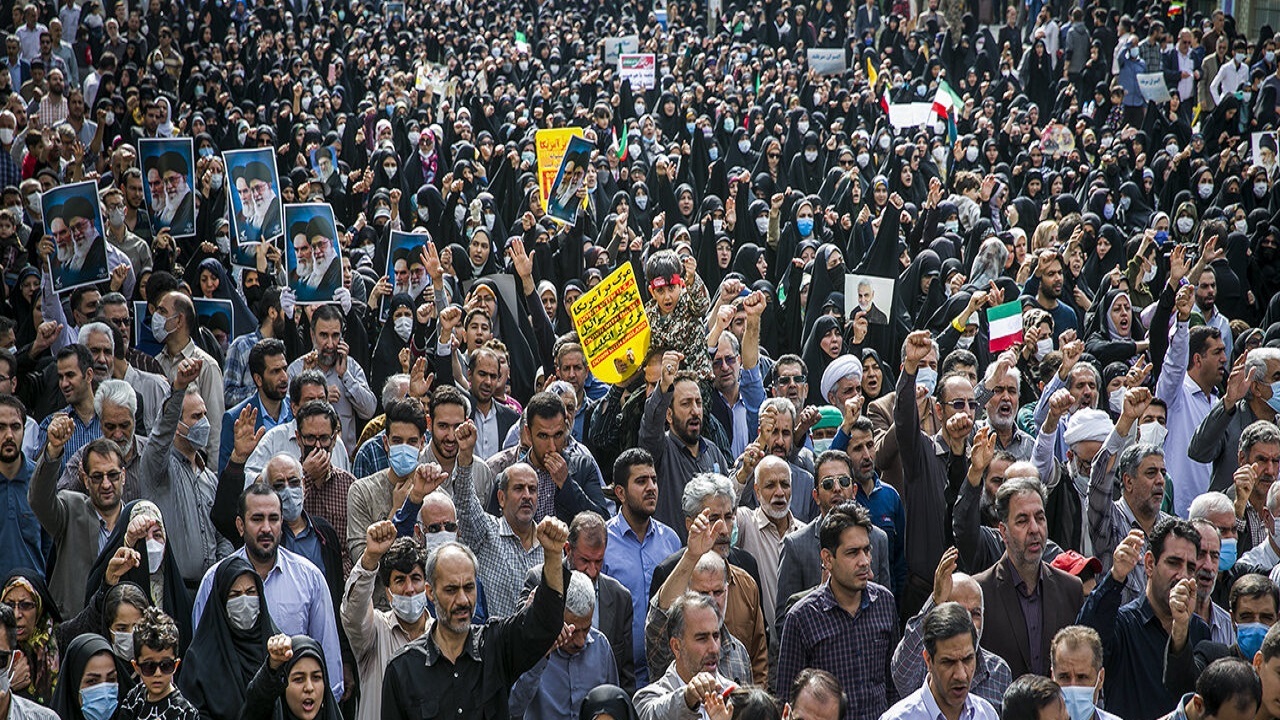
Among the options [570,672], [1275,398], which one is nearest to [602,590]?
[570,672]

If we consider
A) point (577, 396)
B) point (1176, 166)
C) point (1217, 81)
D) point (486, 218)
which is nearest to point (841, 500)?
point (577, 396)

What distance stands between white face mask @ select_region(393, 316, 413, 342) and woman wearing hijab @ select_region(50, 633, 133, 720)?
442cm

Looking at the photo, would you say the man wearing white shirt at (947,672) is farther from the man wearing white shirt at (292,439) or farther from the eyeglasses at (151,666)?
the man wearing white shirt at (292,439)

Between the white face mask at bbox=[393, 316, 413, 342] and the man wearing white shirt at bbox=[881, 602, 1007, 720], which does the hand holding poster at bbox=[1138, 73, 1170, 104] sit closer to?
the white face mask at bbox=[393, 316, 413, 342]

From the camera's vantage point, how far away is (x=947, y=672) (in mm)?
5023

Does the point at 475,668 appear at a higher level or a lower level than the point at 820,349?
higher

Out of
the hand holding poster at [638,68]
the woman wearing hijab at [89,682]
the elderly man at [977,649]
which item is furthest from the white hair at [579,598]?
the hand holding poster at [638,68]

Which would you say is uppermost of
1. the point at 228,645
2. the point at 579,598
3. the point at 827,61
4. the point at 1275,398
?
the point at 579,598

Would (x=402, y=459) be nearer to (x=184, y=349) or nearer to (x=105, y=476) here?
(x=105, y=476)

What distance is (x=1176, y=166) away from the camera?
52.9 feet

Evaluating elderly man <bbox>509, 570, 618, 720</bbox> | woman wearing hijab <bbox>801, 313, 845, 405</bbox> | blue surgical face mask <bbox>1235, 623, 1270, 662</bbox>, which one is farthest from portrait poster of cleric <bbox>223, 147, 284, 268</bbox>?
blue surgical face mask <bbox>1235, 623, 1270, 662</bbox>

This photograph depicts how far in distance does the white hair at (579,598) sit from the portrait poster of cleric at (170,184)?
6.22 m

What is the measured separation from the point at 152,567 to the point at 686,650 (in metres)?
2.23

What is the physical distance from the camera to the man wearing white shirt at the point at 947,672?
5.02 meters
